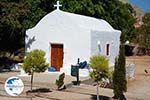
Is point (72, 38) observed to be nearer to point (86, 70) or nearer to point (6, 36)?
point (86, 70)

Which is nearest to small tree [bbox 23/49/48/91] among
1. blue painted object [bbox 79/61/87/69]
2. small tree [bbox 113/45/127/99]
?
small tree [bbox 113/45/127/99]

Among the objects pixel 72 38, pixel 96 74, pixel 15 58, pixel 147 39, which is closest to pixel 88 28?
pixel 72 38

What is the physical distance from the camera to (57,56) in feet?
108

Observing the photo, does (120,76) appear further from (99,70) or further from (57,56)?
(57,56)

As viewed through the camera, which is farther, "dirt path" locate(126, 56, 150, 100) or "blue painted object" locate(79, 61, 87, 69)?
"blue painted object" locate(79, 61, 87, 69)

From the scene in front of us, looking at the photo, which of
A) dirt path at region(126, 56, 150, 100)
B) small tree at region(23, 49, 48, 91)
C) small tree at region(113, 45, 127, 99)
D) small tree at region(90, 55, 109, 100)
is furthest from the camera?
dirt path at region(126, 56, 150, 100)

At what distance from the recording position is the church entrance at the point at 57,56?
32688 mm

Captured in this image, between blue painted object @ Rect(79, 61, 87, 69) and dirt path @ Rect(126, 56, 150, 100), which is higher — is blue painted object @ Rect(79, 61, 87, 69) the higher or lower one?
the higher one

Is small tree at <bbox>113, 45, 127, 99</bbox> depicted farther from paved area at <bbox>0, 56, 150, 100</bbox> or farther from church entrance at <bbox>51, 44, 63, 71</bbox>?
church entrance at <bbox>51, 44, 63, 71</bbox>

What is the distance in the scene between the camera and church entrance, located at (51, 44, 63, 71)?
32688 mm

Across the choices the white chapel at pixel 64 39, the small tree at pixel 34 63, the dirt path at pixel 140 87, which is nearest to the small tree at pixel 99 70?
the small tree at pixel 34 63

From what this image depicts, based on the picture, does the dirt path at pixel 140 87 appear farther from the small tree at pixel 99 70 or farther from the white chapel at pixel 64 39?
the small tree at pixel 99 70

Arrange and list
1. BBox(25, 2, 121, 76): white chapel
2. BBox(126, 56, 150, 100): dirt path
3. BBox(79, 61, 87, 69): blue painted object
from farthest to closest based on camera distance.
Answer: BBox(25, 2, 121, 76): white chapel < BBox(79, 61, 87, 69): blue painted object < BBox(126, 56, 150, 100): dirt path

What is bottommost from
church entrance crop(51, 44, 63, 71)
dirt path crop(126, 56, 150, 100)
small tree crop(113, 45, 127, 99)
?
dirt path crop(126, 56, 150, 100)
